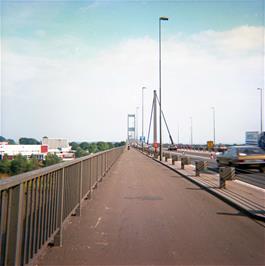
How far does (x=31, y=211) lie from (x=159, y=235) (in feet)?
9.18

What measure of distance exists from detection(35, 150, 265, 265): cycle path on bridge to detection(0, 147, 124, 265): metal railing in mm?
449

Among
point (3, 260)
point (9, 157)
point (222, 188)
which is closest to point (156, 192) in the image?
point (222, 188)

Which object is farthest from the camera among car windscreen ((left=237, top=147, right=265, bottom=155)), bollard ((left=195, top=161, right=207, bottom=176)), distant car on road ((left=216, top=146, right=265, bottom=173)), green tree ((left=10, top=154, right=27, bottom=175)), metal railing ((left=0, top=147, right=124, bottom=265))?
green tree ((left=10, top=154, right=27, bottom=175))

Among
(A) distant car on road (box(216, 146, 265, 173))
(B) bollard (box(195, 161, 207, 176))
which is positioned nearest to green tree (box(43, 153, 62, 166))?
(B) bollard (box(195, 161, 207, 176))

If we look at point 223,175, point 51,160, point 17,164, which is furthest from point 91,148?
point 223,175

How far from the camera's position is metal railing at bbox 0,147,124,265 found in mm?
3162

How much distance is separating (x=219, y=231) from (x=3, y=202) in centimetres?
440

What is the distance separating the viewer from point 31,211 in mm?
3830

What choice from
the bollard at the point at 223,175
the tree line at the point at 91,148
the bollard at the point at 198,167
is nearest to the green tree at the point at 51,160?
the tree line at the point at 91,148

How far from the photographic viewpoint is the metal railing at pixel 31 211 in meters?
3.16

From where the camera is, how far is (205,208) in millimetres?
8398

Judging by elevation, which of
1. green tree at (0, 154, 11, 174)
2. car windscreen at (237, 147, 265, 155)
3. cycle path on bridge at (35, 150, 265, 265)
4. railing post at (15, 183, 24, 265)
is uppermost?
car windscreen at (237, 147, 265, 155)

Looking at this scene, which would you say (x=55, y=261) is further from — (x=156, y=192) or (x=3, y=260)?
(x=156, y=192)

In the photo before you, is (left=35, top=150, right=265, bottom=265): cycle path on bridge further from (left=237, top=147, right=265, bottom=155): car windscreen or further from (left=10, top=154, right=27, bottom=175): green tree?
(left=10, top=154, right=27, bottom=175): green tree
